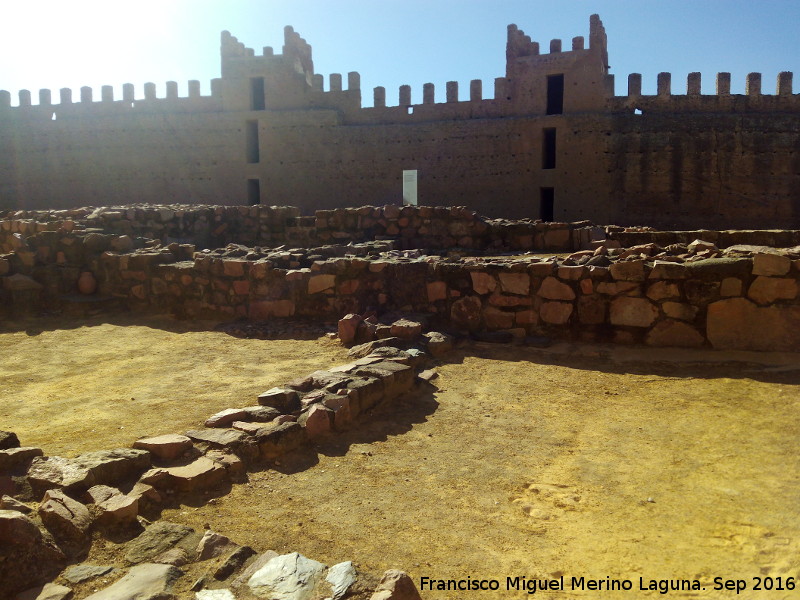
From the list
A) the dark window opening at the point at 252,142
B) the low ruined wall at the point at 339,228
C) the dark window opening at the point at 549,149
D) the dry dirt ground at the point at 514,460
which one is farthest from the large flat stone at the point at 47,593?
the dark window opening at the point at 252,142

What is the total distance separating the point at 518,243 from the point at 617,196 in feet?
30.7

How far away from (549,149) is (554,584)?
63.0 feet

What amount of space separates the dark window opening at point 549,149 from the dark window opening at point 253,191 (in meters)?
10.0

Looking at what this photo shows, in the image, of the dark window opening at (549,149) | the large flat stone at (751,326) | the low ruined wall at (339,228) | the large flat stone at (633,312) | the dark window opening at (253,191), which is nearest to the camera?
the large flat stone at (751,326)

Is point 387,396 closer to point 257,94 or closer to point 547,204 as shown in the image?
point 547,204

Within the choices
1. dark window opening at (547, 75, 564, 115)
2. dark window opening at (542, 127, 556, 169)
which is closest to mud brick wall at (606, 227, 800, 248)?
dark window opening at (542, 127, 556, 169)

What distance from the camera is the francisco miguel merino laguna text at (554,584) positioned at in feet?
8.61

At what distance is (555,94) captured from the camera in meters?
20.5

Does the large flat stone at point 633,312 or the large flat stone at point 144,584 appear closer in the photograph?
the large flat stone at point 144,584

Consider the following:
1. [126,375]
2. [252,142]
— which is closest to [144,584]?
[126,375]

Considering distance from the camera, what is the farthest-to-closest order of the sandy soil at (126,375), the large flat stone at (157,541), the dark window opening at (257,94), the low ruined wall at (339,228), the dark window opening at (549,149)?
the dark window opening at (257,94) → the dark window opening at (549,149) → the low ruined wall at (339,228) → the sandy soil at (126,375) → the large flat stone at (157,541)

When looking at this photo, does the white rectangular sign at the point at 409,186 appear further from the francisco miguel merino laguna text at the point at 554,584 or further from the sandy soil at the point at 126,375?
the francisco miguel merino laguna text at the point at 554,584

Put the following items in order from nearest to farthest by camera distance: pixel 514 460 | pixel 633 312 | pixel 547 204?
pixel 514 460 → pixel 633 312 → pixel 547 204

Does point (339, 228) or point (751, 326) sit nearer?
point (751, 326)
